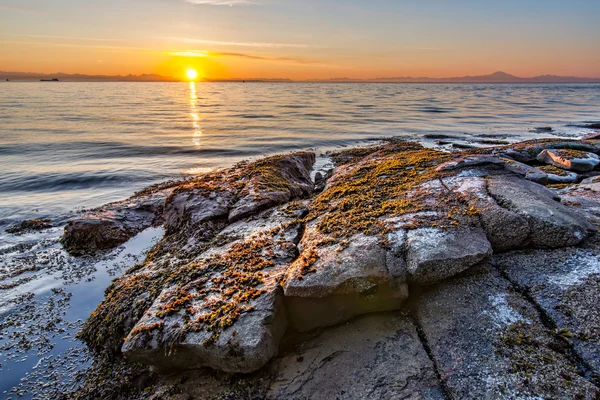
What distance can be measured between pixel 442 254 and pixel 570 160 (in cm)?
1022

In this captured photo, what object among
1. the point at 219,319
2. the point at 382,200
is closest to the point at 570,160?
the point at 382,200

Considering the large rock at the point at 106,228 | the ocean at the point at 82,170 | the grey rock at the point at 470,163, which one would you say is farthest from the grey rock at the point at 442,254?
the large rock at the point at 106,228

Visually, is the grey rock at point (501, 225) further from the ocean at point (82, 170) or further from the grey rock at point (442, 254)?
the ocean at point (82, 170)

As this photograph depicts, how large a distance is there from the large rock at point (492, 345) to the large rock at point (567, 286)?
0.63ft

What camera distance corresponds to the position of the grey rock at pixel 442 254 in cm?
462

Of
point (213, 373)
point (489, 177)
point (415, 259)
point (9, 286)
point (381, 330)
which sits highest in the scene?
point (489, 177)

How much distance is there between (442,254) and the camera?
4.67m

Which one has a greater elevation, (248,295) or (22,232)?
(248,295)

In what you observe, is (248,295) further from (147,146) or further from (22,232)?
(147,146)

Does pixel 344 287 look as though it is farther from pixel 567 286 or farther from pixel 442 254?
pixel 567 286

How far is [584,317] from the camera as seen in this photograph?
156 inches

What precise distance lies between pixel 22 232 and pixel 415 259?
12.1 meters

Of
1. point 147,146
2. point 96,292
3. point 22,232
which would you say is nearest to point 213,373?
point 96,292

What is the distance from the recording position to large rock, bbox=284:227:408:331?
4543mm
